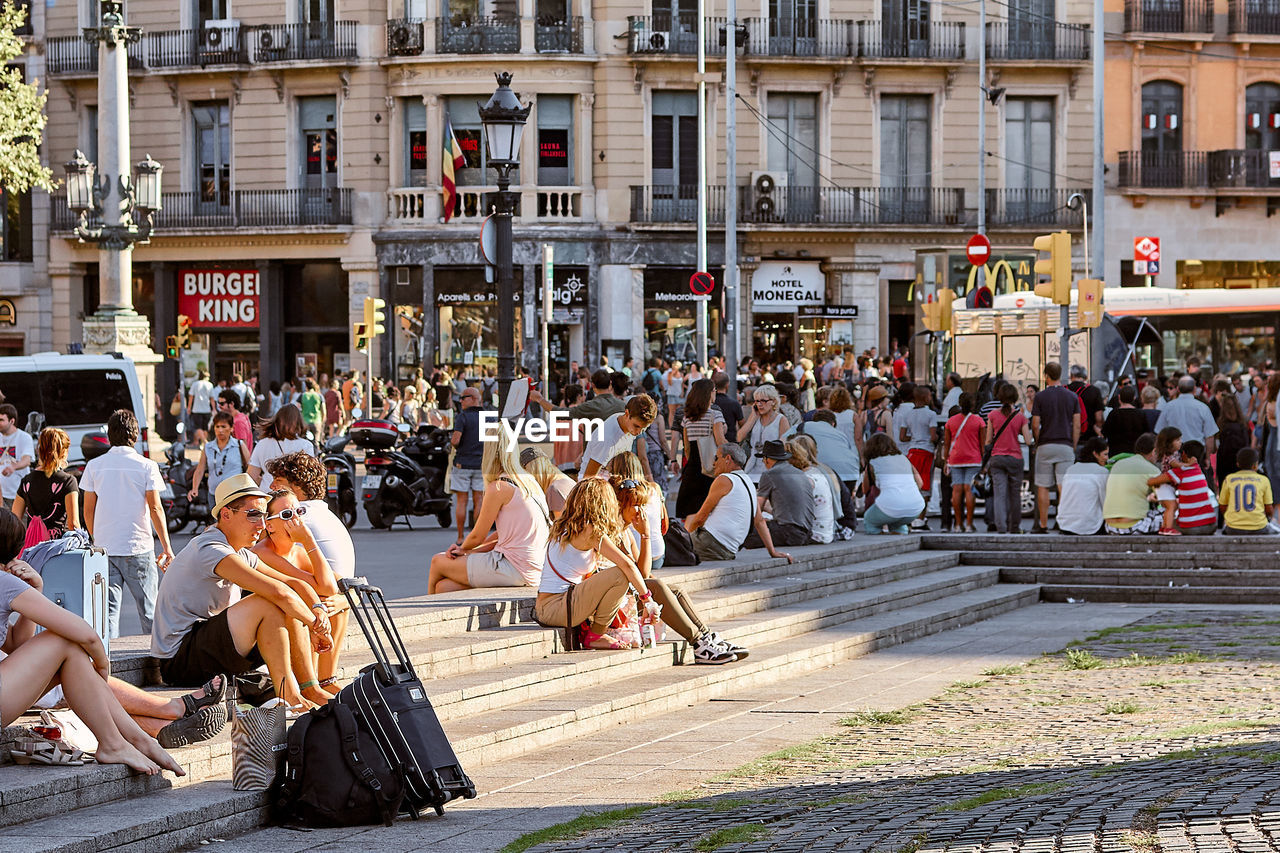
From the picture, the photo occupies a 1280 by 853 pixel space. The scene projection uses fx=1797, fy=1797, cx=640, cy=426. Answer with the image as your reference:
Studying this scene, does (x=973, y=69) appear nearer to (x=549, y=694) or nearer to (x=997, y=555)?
(x=997, y=555)

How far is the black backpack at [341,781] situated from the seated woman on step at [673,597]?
4.48 metres

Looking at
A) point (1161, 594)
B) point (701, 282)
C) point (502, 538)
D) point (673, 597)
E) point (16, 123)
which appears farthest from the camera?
point (701, 282)

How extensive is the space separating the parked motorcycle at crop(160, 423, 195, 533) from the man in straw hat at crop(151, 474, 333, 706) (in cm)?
1141

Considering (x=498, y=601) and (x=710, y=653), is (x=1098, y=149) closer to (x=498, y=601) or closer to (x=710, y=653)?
(x=710, y=653)

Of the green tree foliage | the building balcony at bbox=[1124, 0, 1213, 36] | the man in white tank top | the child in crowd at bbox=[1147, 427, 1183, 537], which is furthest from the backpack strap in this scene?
the building balcony at bbox=[1124, 0, 1213, 36]

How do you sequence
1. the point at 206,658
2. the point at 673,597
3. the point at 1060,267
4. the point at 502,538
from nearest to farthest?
the point at 206,658, the point at 673,597, the point at 502,538, the point at 1060,267

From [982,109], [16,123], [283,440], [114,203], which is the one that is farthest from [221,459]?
[982,109]

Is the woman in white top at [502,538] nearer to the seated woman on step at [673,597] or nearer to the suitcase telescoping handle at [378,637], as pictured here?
the seated woman on step at [673,597]

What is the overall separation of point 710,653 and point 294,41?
31.5 metres

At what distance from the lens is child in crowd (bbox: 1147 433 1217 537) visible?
18.5 meters

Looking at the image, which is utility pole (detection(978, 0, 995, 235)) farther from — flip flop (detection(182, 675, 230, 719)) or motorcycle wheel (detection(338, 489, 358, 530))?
flip flop (detection(182, 675, 230, 719))

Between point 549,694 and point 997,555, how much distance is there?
9199mm

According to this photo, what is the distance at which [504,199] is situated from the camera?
15.5m

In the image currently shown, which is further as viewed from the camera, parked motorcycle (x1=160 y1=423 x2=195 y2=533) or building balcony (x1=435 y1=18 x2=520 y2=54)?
building balcony (x1=435 y1=18 x2=520 y2=54)
